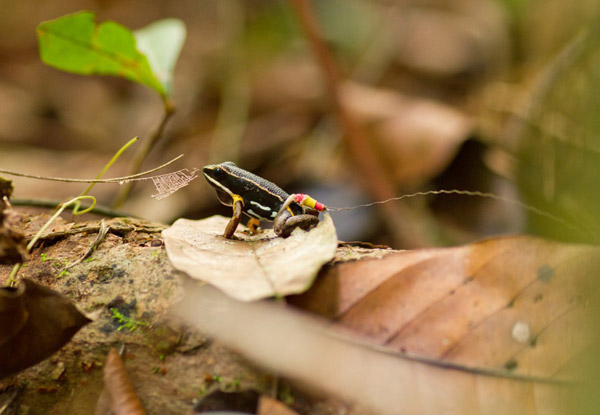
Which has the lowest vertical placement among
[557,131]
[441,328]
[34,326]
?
[34,326]

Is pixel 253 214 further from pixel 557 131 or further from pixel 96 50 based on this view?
pixel 557 131

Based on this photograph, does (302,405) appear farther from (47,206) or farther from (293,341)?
→ (47,206)

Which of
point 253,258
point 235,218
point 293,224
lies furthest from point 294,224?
point 253,258

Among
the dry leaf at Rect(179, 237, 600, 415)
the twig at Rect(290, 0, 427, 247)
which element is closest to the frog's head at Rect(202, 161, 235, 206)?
the dry leaf at Rect(179, 237, 600, 415)

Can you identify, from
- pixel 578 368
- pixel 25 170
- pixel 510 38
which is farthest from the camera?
pixel 510 38

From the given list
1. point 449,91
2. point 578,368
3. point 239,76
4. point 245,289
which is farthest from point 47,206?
point 449,91

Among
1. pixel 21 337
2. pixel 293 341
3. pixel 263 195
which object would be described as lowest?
pixel 21 337

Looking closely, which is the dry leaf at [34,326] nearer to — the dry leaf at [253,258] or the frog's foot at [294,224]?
the dry leaf at [253,258]
